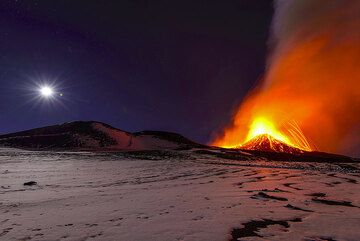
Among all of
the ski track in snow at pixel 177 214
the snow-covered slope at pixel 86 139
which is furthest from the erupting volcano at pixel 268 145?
the ski track in snow at pixel 177 214

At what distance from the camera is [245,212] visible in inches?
285

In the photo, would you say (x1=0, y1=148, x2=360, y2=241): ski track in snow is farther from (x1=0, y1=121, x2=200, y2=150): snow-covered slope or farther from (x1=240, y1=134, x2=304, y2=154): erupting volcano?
(x1=240, y1=134, x2=304, y2=154): erupting volcano

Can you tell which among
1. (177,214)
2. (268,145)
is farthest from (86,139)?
(177,214)

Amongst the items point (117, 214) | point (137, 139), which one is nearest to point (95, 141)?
point (137, 139)

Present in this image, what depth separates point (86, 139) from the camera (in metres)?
56.0

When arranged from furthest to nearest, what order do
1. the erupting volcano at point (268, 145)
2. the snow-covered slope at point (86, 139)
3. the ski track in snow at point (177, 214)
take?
the erupting volcano at point (268, 145)
the snow-covered slope at point (86, 139)
the ski track in snow at point (177, 214)

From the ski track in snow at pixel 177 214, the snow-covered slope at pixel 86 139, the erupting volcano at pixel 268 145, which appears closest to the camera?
the ski track in snow at pixel 177 214

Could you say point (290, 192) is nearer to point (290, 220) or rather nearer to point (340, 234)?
point (290, 220)

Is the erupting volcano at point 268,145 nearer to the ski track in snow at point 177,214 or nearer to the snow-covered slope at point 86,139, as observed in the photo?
the snow-covered slope at point 86,139

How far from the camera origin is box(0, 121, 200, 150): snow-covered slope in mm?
50531

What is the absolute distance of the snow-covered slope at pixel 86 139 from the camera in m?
50.5

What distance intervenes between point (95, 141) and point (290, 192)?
1909 inches

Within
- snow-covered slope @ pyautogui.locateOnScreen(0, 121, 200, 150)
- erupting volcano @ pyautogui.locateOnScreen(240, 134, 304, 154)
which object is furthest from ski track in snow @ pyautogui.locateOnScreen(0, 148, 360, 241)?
erupting volcano @ pyautogui.locateOnScreen(240, 134, 304, 154)

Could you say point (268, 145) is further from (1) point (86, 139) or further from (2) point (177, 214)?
(2) point (177, 214)
